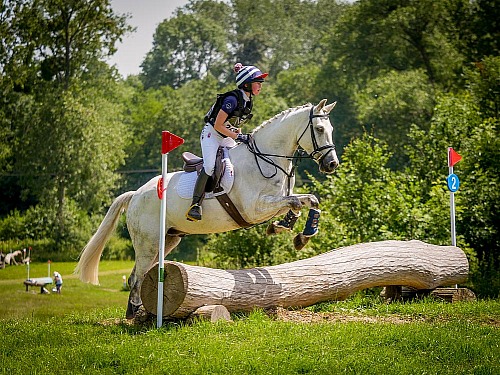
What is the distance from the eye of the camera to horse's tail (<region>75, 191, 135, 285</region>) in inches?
348

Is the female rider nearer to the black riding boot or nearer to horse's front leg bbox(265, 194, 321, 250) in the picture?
the black riding boot

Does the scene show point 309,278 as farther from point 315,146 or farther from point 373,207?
point 373,207

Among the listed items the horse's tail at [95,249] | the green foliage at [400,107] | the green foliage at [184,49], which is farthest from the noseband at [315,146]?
the green foliage at [184,49]

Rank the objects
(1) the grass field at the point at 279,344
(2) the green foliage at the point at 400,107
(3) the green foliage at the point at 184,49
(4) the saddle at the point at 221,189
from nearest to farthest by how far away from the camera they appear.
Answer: (1) the grass field at the point at 279,344 → (4) the saddle at the point at 221,189 → (2) the green foliage at the point at 400,107 → (3) the green foliage at the point at 184,49

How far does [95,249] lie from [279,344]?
11.3 feet

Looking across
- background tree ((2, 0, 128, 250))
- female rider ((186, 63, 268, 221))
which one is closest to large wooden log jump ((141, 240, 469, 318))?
female rider ((186, 63, 268, 221))

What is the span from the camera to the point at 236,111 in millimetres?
7938

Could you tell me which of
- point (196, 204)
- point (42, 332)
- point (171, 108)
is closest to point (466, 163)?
point (196, 204)

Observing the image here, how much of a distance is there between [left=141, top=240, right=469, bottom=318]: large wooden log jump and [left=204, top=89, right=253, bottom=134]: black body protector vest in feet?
5.87

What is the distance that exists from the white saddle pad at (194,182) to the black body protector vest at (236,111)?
0.36m

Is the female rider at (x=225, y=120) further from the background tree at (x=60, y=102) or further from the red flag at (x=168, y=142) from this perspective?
the background tree at (x=60, y=102)

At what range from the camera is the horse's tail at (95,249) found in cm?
885

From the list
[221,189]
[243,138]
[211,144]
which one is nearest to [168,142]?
[211,144]

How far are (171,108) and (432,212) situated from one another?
107 ft
